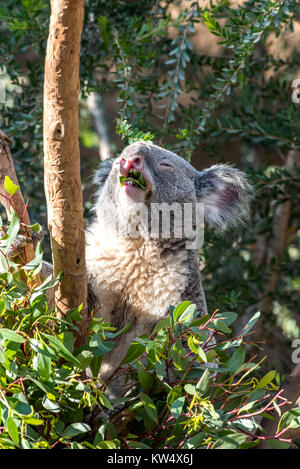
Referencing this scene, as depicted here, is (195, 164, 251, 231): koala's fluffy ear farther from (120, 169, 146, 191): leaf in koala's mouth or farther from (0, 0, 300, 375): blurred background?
(120, 169, 146, 191): leaf in koala's mouth

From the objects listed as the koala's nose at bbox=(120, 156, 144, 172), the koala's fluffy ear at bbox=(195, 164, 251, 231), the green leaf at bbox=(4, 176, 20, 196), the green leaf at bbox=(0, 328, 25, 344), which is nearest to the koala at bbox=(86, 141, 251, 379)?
the koala's nose at bbox=(120, 156, 144, 172)

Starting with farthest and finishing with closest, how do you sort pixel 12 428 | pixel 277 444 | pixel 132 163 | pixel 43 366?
pixel 132 163 → pixel 277 444 → pixel 43 366 → pixel 12 428

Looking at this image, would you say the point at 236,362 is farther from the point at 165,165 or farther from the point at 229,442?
the point at 165,165

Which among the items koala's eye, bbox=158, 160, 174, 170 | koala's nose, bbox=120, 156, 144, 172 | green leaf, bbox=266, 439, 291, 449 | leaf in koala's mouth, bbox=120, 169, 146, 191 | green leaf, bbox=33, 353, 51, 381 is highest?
koala's nose, bbox=120, 156, 144, 172

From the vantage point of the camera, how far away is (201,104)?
A: 4094 mm

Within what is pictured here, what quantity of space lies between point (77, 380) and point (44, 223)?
2.22 meters

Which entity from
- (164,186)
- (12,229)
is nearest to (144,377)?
(12,229)

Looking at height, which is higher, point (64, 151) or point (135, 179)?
point (64, 151)

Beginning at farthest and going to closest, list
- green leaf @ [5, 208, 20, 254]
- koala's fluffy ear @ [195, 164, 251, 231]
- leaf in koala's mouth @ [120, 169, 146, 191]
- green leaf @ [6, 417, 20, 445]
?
koala's fluffy ear @ [195, 164, 251, 231], leaf in koala's mouth @ [120, 169, 146, 191], green leaf @ [5, 208, 20, 254], green leaf @ [6, 417, 20, 445]

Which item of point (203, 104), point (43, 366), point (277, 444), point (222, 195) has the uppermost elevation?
point (203, 104)

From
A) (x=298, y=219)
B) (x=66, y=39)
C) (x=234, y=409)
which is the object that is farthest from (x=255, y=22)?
(x=298, y=219)

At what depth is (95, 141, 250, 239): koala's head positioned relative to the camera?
2.52 metres

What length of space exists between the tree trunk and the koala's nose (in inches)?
25.6

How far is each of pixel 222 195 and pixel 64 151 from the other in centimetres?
143
